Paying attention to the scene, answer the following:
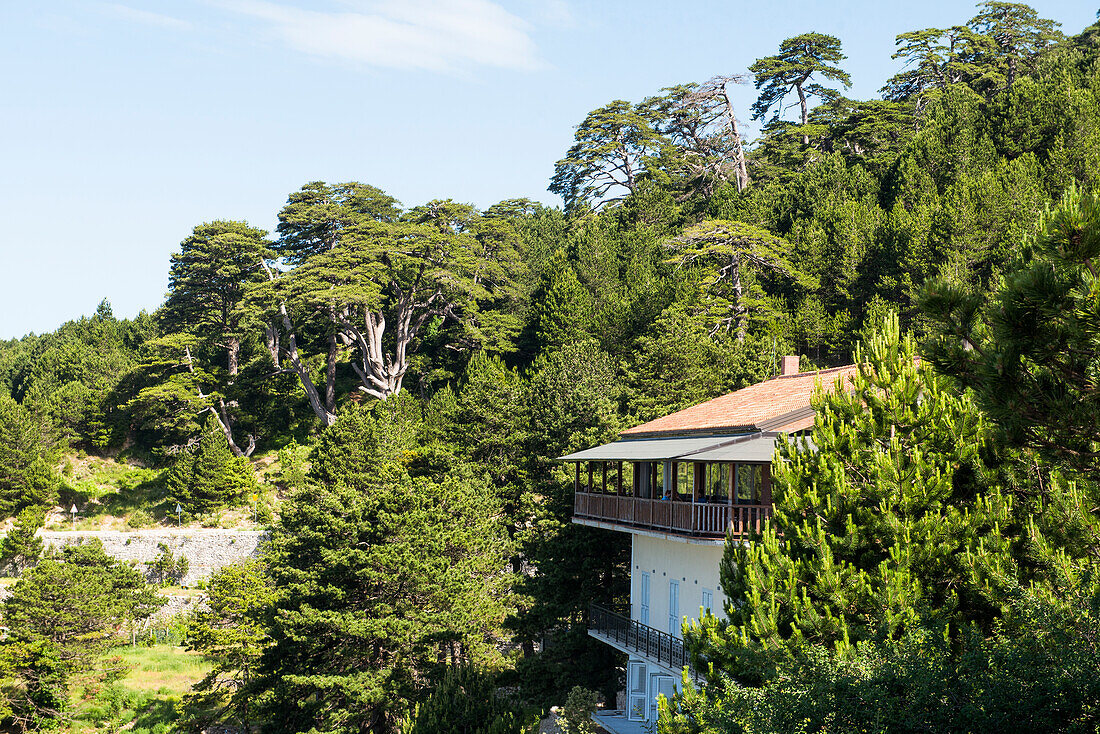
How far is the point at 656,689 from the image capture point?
22.5 meters

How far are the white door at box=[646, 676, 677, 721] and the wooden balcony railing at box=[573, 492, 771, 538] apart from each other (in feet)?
12.5

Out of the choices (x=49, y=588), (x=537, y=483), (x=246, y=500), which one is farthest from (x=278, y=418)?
(x=537, y=483)

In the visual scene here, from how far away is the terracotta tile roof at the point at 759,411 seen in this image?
1997 centimetres

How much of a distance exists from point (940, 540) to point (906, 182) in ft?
104

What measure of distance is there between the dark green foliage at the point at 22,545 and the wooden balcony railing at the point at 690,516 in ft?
117

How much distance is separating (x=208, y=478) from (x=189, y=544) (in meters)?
4.17

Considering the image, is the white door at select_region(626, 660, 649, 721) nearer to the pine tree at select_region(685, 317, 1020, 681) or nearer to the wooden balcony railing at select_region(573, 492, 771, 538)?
the wooden balcony railing at select_region(573, 492, 771, 538)

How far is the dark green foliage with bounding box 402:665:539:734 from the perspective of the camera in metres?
21.9

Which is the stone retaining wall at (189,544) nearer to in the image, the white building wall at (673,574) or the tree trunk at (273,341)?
the tree trunk at (273,341)

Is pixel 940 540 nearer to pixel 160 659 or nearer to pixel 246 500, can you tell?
pixel 160 659

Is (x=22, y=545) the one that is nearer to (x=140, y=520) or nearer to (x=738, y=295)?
(x=140, y=520)

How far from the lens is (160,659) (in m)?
41.5

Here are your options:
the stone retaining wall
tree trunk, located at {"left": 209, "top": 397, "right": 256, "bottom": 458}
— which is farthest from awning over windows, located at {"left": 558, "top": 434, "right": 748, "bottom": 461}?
tree trunk, located at {"left": 209, "top": 397, "right": 256, "bottom": 458}

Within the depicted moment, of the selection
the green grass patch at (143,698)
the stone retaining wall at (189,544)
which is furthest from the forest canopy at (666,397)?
the stone retaining wall at (189,544)
